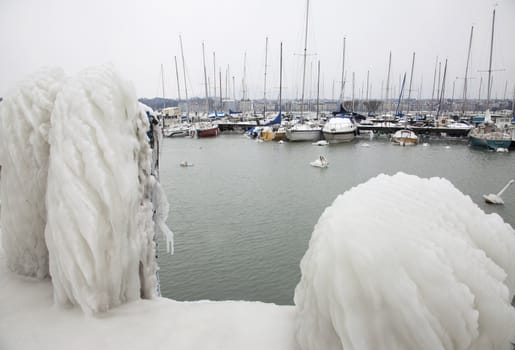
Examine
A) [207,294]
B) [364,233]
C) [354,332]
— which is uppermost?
[364,233]

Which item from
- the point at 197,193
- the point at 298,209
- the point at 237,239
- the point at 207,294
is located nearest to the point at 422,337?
the point at 207,294

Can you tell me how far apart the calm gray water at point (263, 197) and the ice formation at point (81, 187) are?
156 inches

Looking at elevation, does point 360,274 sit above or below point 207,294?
above

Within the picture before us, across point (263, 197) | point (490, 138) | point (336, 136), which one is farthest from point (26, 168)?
point (490, 138)

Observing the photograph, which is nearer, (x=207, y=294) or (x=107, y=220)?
(x=107, y=220)

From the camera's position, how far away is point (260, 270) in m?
7.04

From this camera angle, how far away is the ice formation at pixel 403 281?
132cm

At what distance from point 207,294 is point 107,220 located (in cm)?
449

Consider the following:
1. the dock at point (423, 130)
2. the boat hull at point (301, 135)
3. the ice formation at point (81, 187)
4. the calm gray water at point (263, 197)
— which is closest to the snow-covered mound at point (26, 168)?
the ice formation at point (81, 187)

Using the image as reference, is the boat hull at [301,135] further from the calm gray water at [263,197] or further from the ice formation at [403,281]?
the ice formation at [403,281]

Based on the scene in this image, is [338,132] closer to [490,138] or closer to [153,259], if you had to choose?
[490,138]

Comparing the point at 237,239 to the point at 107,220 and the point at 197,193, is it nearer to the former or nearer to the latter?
the point at 197,193

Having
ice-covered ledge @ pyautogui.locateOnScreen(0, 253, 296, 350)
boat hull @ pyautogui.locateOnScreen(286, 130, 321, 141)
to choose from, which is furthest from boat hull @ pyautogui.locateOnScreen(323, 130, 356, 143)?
ice-covered ledge @ pyautogui.locateOnScreen(0, 253, 296, 350)

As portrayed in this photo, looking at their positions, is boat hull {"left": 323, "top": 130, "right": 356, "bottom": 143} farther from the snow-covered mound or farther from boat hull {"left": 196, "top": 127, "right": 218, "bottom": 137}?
the snow-covered mound
